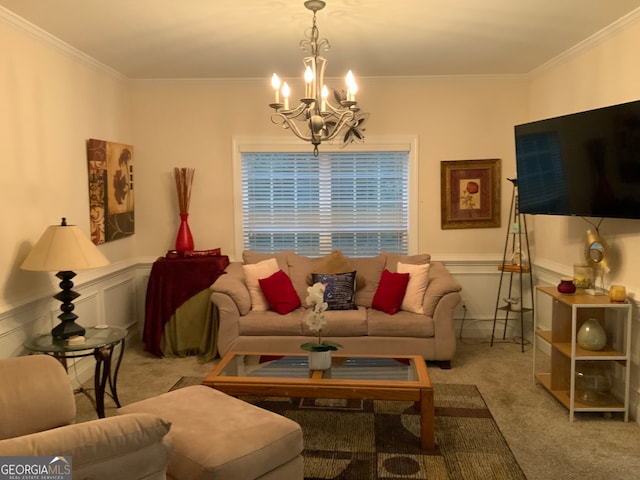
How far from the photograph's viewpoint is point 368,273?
5.13 meters

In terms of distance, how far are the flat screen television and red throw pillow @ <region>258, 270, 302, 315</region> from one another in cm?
207

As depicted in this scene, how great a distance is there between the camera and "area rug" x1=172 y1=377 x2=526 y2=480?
2.92m

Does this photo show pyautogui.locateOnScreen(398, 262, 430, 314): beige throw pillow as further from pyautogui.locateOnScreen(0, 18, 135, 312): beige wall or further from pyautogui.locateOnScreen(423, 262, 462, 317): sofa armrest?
pyautogui.locateOnScreen(0, 18, 135, 312): beige wall

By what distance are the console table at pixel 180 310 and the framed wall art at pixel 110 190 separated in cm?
55

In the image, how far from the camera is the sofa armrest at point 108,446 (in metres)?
1.52

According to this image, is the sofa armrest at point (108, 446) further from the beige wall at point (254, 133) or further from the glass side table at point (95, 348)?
the beige wall at point (254, 133)

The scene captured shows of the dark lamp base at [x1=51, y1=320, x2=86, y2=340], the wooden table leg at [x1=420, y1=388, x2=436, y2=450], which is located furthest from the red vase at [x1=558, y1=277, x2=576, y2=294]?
the dark lamp base at [x1=51, y1=320, x2=86, y2=340]

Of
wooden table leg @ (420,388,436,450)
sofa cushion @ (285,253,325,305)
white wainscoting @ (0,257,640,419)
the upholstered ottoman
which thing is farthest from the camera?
sofa cushion @ (285,253,325,305)

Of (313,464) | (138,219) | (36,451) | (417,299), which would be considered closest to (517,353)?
(417,299)

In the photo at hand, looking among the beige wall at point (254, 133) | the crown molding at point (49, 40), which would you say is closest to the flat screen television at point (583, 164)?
the beige wall at point (254, 133)

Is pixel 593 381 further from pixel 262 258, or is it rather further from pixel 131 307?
pixel 131 307

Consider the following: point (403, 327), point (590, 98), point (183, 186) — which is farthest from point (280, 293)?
point (590, 98)

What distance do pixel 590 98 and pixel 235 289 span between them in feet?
10.5

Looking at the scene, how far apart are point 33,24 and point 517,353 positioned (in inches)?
182
